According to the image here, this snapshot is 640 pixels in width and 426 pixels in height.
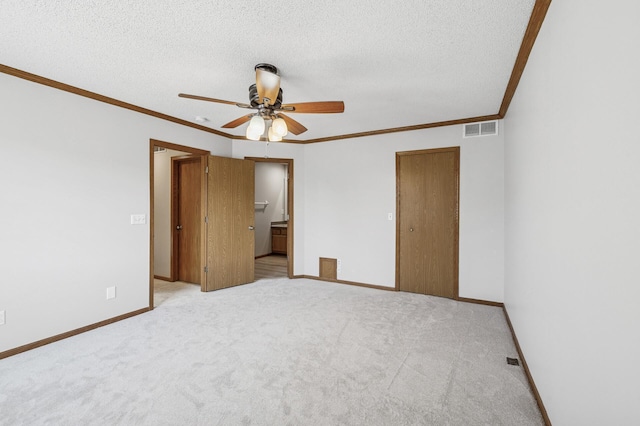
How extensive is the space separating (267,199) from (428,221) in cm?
471

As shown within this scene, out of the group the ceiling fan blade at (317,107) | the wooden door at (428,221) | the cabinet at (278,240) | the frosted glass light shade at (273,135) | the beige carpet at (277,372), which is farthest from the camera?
the cabinet at (278,240)

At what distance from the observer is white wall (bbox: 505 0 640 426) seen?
85 cm

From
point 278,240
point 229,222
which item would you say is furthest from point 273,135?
point 278,240

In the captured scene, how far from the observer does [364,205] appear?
4559 millimetres

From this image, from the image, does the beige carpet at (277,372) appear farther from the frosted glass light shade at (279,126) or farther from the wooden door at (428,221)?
the frosted glass light shade at (279,126)

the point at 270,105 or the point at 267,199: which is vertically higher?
the point at 270,105

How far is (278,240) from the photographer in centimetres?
773

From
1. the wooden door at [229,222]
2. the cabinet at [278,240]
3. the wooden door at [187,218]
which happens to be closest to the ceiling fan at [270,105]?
the wooden door at [229,222]

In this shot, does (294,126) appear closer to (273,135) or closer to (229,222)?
(273,135)

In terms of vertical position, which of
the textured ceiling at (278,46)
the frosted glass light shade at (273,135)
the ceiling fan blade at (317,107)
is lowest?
the frosted glass light shade at (273,135)

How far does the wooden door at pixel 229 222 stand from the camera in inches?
168

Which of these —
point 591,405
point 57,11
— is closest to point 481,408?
point 591,405

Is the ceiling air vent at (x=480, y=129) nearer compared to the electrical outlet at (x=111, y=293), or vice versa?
the electrical outlet at (x=111, y=293)

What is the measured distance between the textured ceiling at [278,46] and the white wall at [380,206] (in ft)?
3.00
